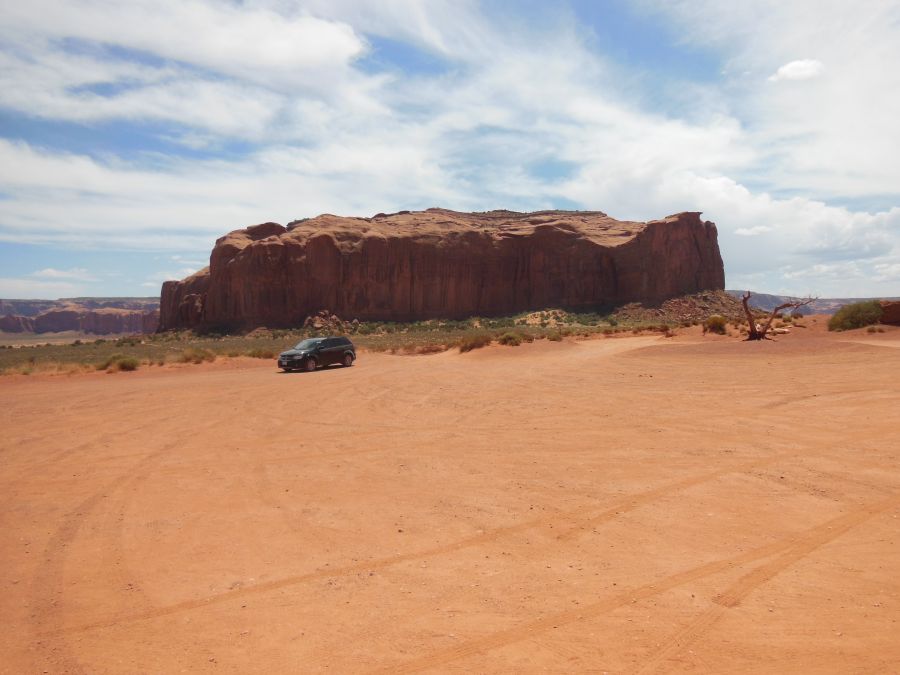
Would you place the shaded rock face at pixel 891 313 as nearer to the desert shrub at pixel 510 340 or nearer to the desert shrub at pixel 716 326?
the desert shrub at pixel 716 326

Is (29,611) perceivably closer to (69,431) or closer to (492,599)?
(492,599)

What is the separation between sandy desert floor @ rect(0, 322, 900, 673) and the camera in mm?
4738

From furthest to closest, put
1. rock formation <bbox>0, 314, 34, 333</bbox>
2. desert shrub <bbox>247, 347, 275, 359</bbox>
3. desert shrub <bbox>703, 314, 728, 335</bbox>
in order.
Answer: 1. rock formation <bbox>0, 314, 34, 333</bbox>
2. desert shrub <bbox>247, 347, 275, 359</bbox>
3. desert shrub <bbox>703, 314, 728, 335</bbox>

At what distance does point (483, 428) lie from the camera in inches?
526

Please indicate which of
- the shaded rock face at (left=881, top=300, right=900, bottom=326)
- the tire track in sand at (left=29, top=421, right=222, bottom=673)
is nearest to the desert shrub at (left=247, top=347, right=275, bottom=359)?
the tire track in sand at (left=29, top=421, right=222, bottom=673)

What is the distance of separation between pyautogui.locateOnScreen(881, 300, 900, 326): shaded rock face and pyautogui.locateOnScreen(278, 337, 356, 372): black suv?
27622 mm

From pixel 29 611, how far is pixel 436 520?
3976 mm

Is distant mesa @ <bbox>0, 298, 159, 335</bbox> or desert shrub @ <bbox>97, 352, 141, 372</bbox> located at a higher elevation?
distant mesa @ <bbox>0, 298, 159, 335</bbox>

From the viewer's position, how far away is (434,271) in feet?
297

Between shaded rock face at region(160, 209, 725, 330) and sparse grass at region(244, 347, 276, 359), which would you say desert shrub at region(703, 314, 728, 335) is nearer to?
sparse grass at region(244, 347, 276, 359)

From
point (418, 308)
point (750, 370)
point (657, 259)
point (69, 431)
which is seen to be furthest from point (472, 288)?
point (69, 431)

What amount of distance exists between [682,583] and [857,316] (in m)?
35.2

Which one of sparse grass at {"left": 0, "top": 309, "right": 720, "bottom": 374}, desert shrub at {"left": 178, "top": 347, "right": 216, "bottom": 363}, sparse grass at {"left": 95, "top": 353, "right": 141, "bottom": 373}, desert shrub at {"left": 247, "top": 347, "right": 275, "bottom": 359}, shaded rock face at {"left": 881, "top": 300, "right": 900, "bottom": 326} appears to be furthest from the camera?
sparse grass at {"left": 0, "top": 309, "right": 720, "bottom": 374}

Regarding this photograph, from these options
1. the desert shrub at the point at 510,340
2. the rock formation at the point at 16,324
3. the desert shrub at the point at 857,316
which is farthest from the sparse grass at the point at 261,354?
the rock formation at the point at 16,324
